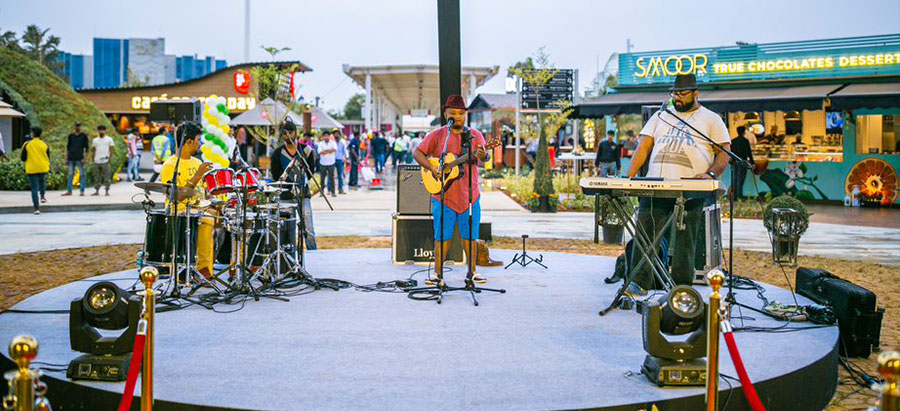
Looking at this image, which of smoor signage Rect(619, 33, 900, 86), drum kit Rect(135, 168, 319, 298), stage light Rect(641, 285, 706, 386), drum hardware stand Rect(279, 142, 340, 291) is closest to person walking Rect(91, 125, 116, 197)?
drum hardware stand Rect(279, 142, 340, 291)

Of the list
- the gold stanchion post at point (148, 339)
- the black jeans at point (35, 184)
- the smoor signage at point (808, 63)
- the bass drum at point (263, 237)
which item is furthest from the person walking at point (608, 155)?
the gold stanchion post at point (148, 339)

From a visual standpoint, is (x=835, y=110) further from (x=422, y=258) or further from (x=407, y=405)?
(x=407, y=405)

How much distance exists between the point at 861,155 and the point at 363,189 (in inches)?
563

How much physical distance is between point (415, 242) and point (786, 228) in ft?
15.5

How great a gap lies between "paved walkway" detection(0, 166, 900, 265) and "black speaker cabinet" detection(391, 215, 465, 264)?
96.0 inches

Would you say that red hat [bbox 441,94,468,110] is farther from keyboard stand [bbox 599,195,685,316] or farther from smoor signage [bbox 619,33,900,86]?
smoor signage [bbox 619,33,900,86]

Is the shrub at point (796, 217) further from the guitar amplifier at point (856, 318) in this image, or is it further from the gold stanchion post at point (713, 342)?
the gold stanchion post at point (713, 342)

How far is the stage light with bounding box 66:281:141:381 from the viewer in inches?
175

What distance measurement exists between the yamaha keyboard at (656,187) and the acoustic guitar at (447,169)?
1.45 m

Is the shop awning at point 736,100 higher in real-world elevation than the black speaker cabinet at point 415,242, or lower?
higher

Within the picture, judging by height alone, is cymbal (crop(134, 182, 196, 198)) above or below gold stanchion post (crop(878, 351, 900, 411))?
above

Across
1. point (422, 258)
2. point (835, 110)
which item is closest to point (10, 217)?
point (422, 258)

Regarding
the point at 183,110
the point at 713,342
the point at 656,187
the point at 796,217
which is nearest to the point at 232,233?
the point at 183,110

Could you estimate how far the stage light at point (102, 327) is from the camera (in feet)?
14.6
